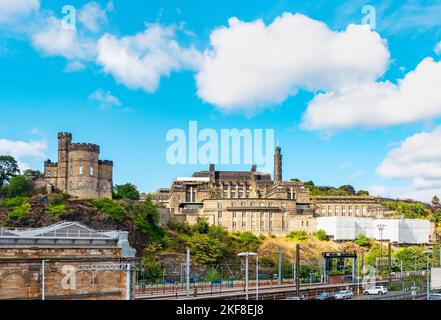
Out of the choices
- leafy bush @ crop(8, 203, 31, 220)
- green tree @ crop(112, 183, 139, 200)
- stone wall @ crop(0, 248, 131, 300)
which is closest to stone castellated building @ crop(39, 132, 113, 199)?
leafy bush @ crop(8, 203, 31, 220)

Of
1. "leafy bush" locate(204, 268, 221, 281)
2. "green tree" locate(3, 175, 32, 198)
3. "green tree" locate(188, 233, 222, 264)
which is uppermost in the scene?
"green tree" locate(3, 175, 32, 198)

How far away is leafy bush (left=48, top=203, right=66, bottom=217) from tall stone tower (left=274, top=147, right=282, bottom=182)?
49427 millimetres

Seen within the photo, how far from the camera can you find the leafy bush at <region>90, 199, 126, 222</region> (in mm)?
89312

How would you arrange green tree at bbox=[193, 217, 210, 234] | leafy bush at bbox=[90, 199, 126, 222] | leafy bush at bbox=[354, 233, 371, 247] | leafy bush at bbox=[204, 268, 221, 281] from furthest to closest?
leafy bush at bbox=[354, 233, 371, 247] → green tree at bbox=[193, 217, 210, 234] → leafy bush at bbox=[90, 199, 126, 222] → leafy bush at bbox=[204, 268, 221, 281]

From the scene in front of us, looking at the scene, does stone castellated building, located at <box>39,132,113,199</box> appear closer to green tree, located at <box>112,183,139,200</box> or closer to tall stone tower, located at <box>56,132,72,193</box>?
tall stone tower, located at <box>56,132,72,193</box>

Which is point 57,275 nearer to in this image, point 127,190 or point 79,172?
point 79,172

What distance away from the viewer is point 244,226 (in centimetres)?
10444

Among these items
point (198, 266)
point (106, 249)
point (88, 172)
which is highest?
point (88, 172)

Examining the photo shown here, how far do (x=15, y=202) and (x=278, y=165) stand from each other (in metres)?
56.1

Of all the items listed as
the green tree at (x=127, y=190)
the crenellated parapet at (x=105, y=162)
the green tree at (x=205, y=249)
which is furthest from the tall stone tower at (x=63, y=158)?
the green tree at (x=205, y=249)

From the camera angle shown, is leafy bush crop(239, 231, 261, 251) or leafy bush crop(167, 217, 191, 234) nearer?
leafy bush crop(239, 231, 261, 251)
